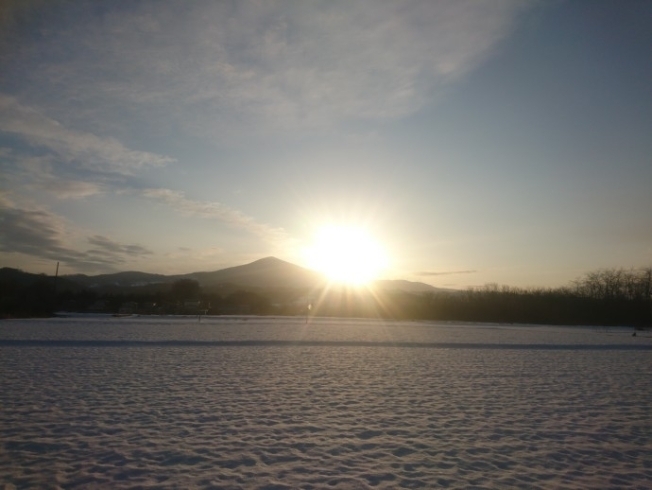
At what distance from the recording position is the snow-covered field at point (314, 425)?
6.41 m

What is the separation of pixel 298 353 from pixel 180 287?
8271cm

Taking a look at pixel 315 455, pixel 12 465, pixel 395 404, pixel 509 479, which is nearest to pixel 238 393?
pixel 395 404

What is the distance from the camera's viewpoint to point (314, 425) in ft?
29.1

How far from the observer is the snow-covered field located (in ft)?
21.0

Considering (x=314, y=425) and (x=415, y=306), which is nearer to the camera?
(x=314, y=425)

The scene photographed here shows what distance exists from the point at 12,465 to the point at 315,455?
161 inches

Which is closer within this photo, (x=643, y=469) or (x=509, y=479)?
(x=509, y=479)

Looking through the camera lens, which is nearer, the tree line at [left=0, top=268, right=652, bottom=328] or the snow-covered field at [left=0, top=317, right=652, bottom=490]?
the snow-covered field at [left=0, top=317, right=652, bottom=490]

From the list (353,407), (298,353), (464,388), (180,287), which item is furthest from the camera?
(180,287)

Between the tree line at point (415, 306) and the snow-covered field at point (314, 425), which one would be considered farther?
the tree line at point (415, 306)

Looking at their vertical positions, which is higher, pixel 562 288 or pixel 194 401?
pixel 562 288

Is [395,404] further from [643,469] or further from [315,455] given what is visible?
[643,469]

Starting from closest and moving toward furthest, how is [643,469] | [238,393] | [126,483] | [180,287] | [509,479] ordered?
[126,483] < [509,479] < [643,469] < [238,393] < [180,287]

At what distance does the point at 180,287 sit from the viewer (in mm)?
98188
